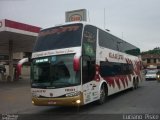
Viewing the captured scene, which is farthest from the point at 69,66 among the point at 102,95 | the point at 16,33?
the point at 16,33

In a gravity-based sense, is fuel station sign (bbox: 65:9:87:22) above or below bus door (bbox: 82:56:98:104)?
above

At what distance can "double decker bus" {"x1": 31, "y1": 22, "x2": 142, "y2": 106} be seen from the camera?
46.2ft

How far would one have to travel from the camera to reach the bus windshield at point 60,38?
48.7 ft

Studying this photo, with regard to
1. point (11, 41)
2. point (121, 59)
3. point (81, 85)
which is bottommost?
point (81, 85)

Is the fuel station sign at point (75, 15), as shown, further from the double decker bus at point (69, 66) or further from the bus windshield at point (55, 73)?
the bus windshield at point (55, 73)

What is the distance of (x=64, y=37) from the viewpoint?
15133 millimetres

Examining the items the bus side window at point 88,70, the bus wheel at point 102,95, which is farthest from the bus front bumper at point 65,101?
the bus wheel at point 102,95

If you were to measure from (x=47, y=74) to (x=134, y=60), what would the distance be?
14108 millimetres

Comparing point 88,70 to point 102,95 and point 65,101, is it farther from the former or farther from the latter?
point 102,95

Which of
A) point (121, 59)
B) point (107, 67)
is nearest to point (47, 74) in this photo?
point (107, 67)

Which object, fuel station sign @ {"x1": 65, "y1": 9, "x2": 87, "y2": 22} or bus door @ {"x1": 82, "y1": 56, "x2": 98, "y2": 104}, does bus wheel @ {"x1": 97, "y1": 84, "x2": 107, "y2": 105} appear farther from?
fuel station sign @ {"x1": 65, "y1": 9, "x2": 87, "y2": 22}

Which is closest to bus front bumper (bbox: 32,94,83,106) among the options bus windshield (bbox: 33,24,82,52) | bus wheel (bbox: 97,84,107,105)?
bus windshield (bbox: 33,24,82,52)

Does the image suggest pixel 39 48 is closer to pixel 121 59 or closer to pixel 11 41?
pixel 121 59

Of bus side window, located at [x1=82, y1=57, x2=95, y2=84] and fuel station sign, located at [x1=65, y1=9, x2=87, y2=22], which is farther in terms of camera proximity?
fuel station sign, located at [x1=65, y1=9, x2=87, y2=22]
